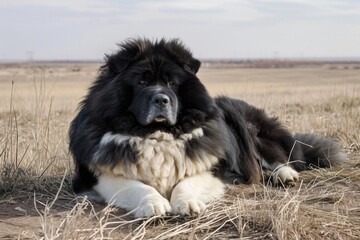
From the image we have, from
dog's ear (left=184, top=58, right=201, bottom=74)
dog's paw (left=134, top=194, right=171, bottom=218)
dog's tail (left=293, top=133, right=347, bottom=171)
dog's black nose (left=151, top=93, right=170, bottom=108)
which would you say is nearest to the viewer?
dog's paw (left=134, top=194, right=171, bottom=218)

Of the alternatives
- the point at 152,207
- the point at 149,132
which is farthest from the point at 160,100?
the point at 152,207

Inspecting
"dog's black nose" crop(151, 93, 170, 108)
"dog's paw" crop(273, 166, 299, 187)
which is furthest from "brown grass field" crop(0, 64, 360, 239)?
"dog's black nose" crop(151, 93, 170, 108)

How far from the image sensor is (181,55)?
480cm

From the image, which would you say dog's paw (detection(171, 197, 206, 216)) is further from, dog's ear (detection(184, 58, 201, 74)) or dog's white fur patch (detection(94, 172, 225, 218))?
dog's ear (detection(184, 58, 201, 74))

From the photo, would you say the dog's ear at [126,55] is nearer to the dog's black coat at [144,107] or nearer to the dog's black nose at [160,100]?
the dog's black coat at [144,107]

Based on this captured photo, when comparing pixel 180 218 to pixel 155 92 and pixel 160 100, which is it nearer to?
pixel 160 100

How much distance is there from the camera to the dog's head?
4.51 metres

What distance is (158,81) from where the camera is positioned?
4660 mm

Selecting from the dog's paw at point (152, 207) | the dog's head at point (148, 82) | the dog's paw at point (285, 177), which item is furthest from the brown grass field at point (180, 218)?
the dog's head at point (148, 82)

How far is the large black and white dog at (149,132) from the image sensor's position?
446 cm

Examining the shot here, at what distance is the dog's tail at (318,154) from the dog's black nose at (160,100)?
2355 millimetres

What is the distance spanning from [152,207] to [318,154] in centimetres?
303

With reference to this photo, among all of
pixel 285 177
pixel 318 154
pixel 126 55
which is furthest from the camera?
pixel 318 154

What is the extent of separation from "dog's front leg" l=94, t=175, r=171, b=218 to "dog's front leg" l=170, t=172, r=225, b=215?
0.33 feet
